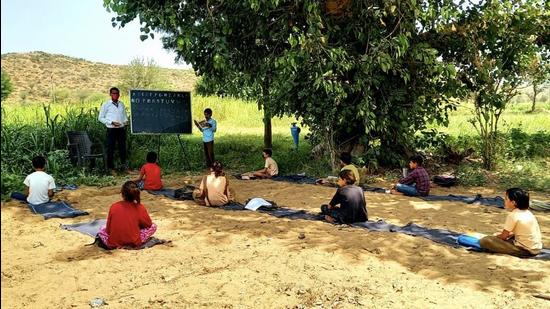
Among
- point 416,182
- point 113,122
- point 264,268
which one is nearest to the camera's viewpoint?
point 264,268

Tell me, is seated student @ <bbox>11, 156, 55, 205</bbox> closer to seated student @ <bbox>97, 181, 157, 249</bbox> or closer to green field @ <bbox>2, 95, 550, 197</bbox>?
green field @ <bbox>2, 95, 550, 197</bbox>

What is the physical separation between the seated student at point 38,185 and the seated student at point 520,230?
625 cm

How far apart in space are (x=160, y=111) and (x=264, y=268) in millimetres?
7031

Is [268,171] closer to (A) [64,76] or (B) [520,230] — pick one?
(B) [520,230]

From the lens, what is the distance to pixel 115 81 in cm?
4438

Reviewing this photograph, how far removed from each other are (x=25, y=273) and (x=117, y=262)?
0.86 m

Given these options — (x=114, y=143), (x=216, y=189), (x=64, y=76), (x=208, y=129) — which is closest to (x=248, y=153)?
(x=208, y=129)

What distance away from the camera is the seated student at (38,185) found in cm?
Result: 725

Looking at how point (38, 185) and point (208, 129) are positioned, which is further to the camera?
point (208, 129)

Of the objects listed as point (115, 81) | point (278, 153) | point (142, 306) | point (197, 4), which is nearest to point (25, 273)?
point (142, 306)

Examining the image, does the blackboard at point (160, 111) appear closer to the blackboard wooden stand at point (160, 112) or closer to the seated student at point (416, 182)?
the blackboard wooden stand at point (160, 112)

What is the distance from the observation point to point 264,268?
4.91 meters

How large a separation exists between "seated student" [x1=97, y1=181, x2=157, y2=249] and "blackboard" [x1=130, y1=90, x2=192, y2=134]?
5549 mm

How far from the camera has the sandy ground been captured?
13.6 feet
